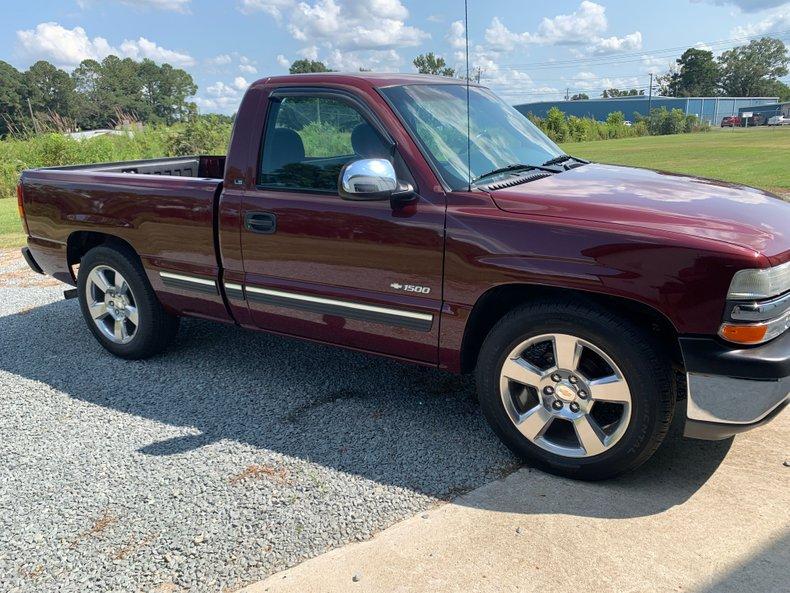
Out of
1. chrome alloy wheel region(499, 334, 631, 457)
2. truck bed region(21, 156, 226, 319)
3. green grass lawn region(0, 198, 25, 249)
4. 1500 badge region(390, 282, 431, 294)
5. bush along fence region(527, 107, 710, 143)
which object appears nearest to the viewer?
chrome alloy wheel region(499, 334, 631, 457)

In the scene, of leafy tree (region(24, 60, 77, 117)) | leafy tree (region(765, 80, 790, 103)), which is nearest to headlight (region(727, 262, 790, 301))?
leafy tree (region(24, 60, 77, 117))

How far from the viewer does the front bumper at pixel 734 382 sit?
2580 millimetres

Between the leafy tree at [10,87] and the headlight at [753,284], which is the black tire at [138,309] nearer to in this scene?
the headlight at [753,284]

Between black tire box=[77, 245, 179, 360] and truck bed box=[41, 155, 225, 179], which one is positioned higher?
truck bed box=[41, 155, 225, 179]

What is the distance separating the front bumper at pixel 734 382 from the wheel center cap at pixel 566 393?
1.64ft

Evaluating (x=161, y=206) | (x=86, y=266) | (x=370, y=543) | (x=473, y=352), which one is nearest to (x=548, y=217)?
(x=473, y=352)

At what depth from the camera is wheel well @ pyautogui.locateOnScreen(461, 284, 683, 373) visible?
113 inches

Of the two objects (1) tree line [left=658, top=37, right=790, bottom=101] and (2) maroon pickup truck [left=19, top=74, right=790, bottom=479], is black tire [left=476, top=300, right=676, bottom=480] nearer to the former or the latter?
(2) maroon pickup truck [left=19, top=74, right=790, bottom=479]

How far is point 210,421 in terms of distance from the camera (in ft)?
12.4

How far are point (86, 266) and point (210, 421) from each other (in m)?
1.84

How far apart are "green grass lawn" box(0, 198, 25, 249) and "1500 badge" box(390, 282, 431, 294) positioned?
9016 millimetres

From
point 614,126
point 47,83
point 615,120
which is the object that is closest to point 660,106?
point 615,120

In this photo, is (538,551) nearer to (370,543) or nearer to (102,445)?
(370,543)

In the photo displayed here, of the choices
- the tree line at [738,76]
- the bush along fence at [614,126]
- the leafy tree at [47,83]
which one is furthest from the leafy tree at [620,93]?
the leafy tree at [47,83]
